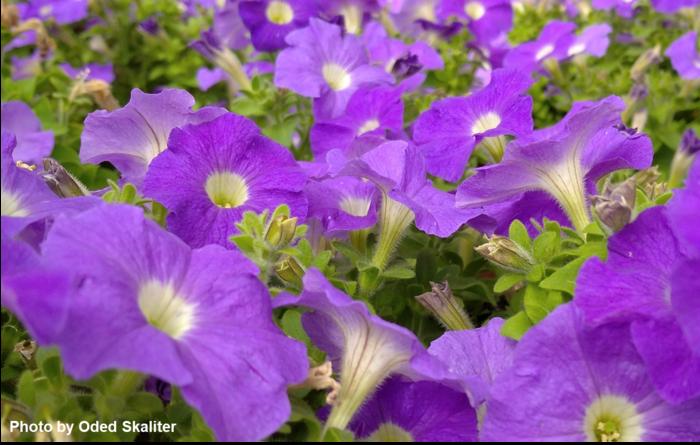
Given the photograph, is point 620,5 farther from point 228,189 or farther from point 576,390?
point 576,390

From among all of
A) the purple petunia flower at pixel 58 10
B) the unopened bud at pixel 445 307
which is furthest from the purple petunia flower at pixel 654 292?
the purple petunia flower at pixel 58 10

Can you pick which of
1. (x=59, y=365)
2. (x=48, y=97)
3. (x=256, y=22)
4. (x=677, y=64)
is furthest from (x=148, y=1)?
(x=59, y=365)

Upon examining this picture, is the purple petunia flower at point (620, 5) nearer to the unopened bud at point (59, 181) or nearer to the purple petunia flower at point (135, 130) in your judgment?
the purple petunia flower at point (135, 130)

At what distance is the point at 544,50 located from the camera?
196 cm

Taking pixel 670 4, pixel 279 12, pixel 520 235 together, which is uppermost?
pixel 670 4

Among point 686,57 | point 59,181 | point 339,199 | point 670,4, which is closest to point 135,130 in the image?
point 59,181

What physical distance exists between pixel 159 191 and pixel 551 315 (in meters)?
0.49

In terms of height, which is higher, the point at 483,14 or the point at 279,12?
the point at 483,14

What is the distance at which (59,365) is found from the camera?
0.80 metres

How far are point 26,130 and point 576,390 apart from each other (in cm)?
137

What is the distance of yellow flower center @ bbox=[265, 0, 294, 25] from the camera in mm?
1804

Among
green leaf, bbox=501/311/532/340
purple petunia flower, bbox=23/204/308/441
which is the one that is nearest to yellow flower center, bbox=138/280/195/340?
purple petunia flower, bbox=23/204/308/441

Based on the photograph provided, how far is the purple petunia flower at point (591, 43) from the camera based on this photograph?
197 centimetres

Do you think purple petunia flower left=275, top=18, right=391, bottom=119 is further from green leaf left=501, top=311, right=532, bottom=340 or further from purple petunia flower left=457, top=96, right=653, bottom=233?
green leaf left=501, top=311, right=532, bottom=340
